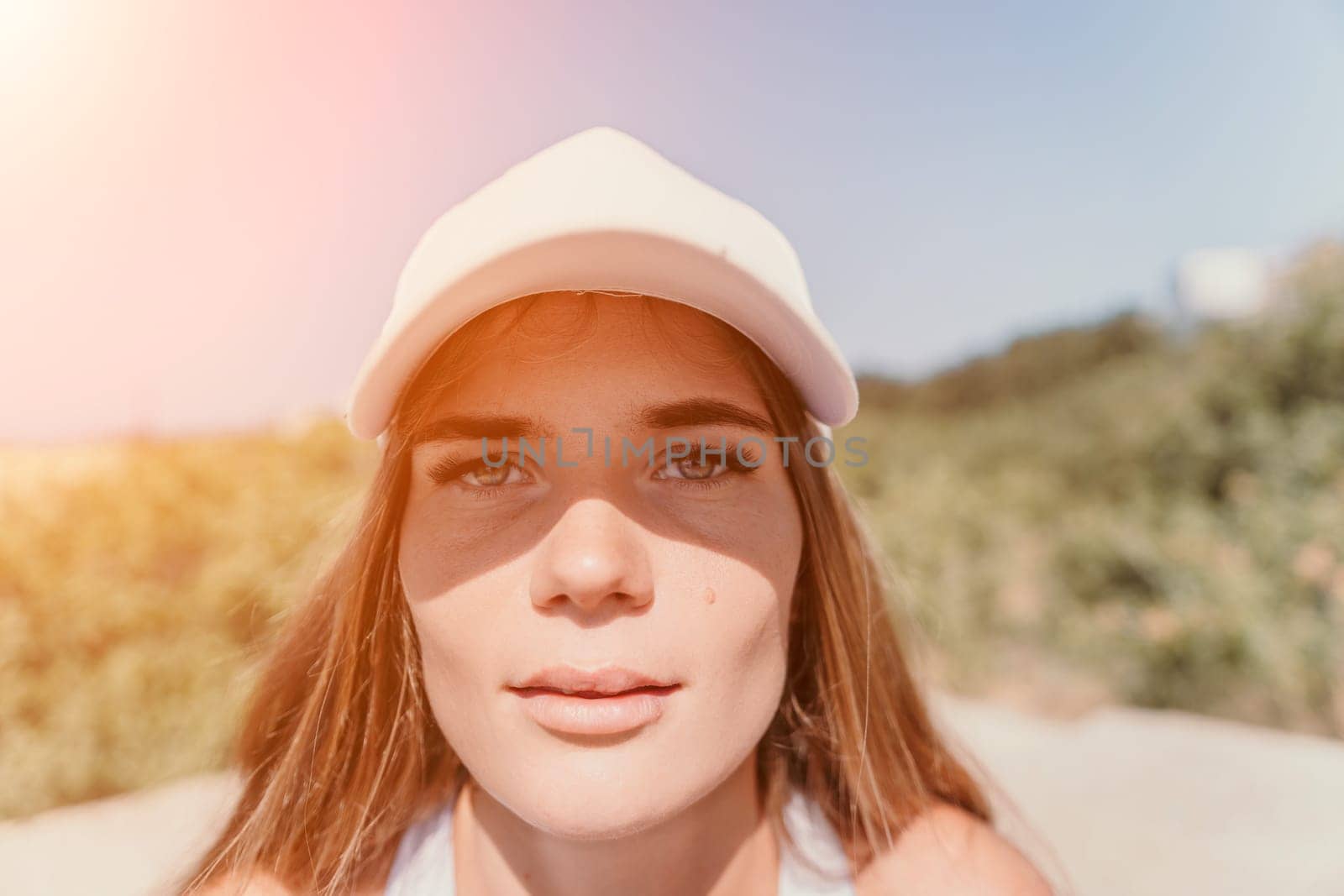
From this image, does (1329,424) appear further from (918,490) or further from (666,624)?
(666,624)

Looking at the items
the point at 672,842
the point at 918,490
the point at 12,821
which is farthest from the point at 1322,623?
the point at 12,821

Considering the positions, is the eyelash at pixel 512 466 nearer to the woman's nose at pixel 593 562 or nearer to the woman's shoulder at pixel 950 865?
the woman's nose at pixel 593 562

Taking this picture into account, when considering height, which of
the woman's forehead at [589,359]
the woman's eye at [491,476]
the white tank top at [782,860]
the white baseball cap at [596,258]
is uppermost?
the white baseball cap at [596,258]

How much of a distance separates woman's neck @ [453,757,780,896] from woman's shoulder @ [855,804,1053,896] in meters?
0.21

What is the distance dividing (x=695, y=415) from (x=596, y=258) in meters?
0.25

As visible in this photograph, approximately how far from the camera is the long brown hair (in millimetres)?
1321

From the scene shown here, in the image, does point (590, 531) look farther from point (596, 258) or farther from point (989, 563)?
point (989, 563)

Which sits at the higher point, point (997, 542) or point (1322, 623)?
point (997, 542)

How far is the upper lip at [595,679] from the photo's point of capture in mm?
1018

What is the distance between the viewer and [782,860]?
1.50 meters

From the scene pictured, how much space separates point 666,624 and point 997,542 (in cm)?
507

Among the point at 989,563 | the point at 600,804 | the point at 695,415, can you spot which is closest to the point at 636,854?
the point at 600,804

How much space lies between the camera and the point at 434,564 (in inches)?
44.4

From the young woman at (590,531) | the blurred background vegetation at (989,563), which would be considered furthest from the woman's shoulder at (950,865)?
the blurred background vegetation at (989,563)
